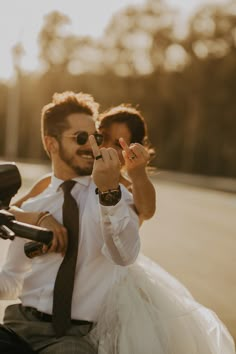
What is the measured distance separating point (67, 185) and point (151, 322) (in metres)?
0.64

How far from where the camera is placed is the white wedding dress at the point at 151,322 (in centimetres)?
249

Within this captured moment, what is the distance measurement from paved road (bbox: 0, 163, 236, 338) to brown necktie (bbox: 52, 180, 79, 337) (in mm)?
3389

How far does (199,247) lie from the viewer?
451 inches

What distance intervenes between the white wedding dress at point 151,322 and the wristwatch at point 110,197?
436 mm

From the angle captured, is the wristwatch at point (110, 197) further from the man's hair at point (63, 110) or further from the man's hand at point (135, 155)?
the man's hair at point (63, 110)

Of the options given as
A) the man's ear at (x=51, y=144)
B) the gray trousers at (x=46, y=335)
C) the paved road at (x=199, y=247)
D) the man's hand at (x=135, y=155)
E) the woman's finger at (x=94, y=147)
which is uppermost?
the woman's finger at (x=94, y=147)

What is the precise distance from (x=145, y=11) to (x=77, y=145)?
151 feet

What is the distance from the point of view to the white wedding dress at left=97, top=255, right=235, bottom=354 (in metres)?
2.49

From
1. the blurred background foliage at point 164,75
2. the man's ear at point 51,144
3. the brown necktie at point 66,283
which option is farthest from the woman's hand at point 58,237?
the blurred background foliage at point 164,75

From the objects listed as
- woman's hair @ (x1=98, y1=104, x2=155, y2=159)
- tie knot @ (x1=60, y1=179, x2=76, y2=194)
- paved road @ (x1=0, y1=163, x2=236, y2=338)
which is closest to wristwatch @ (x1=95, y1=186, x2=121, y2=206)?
tie knot @ (x1=60, y1=179, x2=76, y2=194)

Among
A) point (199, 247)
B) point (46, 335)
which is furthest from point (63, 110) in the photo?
point (199, 247)

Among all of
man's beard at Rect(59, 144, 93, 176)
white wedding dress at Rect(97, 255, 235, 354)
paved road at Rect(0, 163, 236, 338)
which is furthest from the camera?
paved road at Rect(0, 163, 236, 338)

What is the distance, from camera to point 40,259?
2.76m

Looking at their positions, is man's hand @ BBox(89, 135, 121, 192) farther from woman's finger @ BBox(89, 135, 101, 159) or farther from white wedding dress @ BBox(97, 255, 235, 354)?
white wedding dress @ BBox(97, 255, 235, 354)
